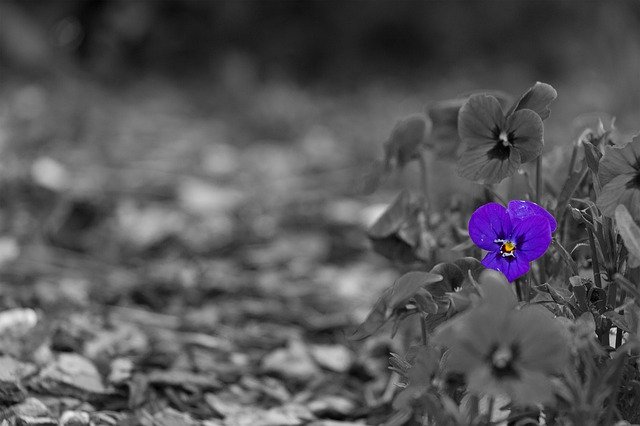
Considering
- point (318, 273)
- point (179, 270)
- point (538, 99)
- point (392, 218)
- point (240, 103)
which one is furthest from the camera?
point (240, 103)

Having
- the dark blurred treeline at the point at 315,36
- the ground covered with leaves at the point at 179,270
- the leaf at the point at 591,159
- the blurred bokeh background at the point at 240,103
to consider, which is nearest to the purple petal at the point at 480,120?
the leaf at the point at 591,159

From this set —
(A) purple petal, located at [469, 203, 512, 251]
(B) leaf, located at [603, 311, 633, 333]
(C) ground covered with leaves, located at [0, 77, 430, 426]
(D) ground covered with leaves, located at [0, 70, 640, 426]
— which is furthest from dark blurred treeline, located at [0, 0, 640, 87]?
(B) leaf, located at [603, 311, 633, 333]

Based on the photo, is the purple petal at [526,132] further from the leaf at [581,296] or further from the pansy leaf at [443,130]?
the pansy leaf at [443,130]

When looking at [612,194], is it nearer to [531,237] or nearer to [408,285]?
[531,237]

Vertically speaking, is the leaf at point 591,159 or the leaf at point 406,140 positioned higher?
the leaf at point 406,140

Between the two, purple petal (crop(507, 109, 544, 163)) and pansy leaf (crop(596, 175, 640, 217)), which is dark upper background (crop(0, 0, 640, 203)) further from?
pansy leaf (crop(596, 175, 640, 217))

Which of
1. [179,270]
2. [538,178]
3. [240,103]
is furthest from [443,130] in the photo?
[240,103]

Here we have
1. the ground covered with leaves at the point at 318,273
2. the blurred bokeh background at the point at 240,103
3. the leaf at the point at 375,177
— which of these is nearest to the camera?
the ground covered with leaves at the point at 318,273
